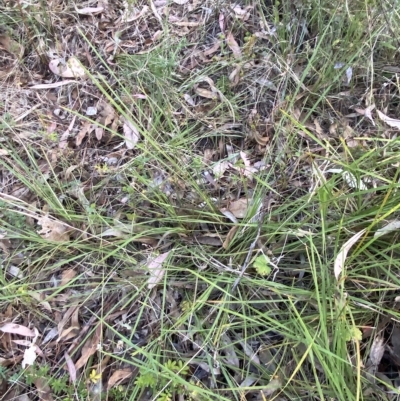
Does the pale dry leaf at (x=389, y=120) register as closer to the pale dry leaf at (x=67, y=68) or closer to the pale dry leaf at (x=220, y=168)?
the pale dry leaf at (x=220, y=168)

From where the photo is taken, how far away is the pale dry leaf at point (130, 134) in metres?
1.97

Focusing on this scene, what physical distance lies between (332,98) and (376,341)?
985 mm

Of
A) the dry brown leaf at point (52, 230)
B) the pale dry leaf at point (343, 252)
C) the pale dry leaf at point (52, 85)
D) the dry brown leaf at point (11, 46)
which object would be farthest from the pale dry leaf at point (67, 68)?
the pale dry leaf at point (343, 252)

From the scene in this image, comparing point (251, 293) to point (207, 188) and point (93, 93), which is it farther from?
point (93, 93)

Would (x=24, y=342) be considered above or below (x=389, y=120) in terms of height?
below

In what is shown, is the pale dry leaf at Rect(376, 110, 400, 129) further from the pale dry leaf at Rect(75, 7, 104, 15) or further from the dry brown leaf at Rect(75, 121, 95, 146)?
the pale dry leaf at Rect(75, 7, 104, 15)

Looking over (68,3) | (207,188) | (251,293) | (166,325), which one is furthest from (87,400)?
(68,3)

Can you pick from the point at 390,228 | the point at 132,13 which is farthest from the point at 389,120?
the point at 132,13

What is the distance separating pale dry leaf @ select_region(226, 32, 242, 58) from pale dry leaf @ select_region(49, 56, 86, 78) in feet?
2.25

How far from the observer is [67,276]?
1.71 m

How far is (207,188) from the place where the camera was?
1.80 m

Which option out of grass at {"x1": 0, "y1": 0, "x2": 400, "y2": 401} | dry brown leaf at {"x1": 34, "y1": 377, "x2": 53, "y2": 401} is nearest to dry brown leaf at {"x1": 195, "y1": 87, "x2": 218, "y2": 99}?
grass at {"x1": 0, "y1": 0, "x2": 400, "y2": 401}

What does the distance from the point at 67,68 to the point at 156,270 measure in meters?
1.18

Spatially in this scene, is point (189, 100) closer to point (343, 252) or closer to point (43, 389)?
point (343, 252)
